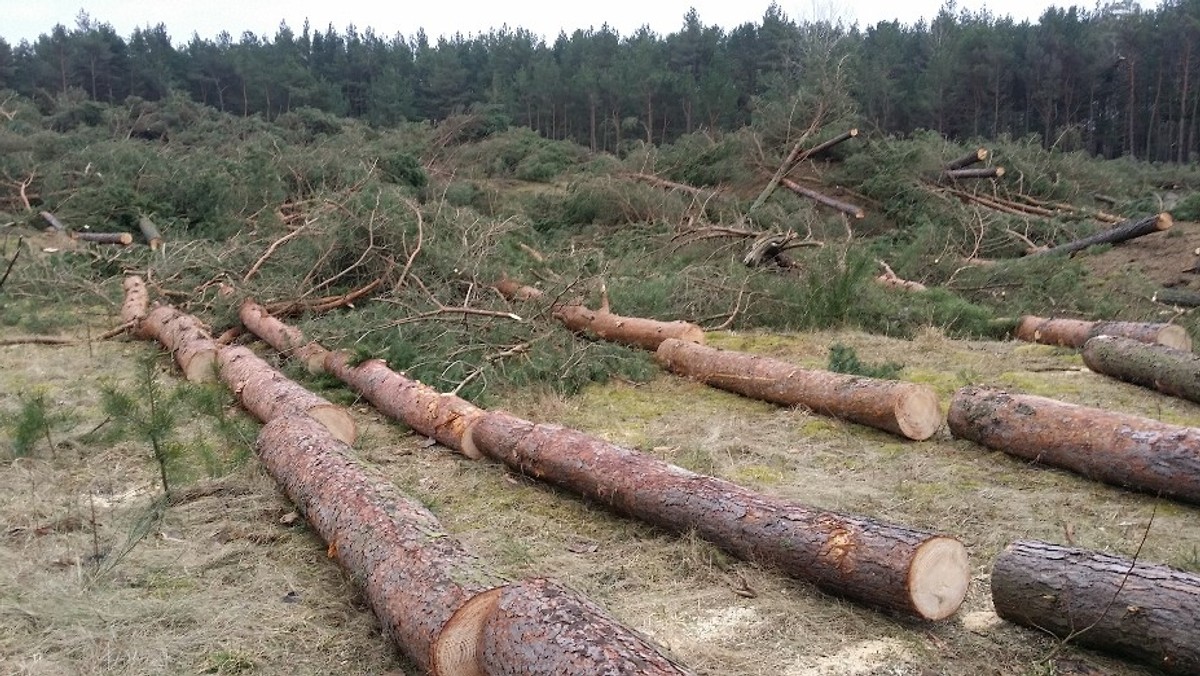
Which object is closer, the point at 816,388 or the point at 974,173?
the point at 816,388

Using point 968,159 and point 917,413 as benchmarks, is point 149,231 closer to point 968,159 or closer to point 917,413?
point 917,413

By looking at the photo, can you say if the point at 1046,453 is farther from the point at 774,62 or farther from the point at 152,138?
the point at 774,62

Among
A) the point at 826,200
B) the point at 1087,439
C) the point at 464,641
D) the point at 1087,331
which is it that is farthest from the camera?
the point at 826,200

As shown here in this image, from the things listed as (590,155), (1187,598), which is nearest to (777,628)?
(1187,598)

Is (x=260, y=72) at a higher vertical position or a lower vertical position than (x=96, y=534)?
higher

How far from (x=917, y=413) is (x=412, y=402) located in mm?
3458

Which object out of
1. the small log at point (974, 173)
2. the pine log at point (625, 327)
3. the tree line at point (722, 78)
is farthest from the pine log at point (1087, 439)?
the tree line at point (722, 78)

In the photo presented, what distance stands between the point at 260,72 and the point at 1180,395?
44727 millimetres

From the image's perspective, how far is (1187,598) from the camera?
113 inches

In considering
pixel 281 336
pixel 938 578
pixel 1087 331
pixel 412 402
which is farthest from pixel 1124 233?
pixel 938 578

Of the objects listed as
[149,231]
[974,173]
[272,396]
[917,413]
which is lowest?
[917,413]

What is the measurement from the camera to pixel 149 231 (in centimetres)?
1422

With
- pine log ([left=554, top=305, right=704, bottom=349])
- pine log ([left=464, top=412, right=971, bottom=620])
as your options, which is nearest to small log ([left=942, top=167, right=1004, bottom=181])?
pine log ([left=554, top=305, right=704, bottom=349])

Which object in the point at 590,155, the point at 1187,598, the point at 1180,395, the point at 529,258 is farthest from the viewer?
the point at 590,155
